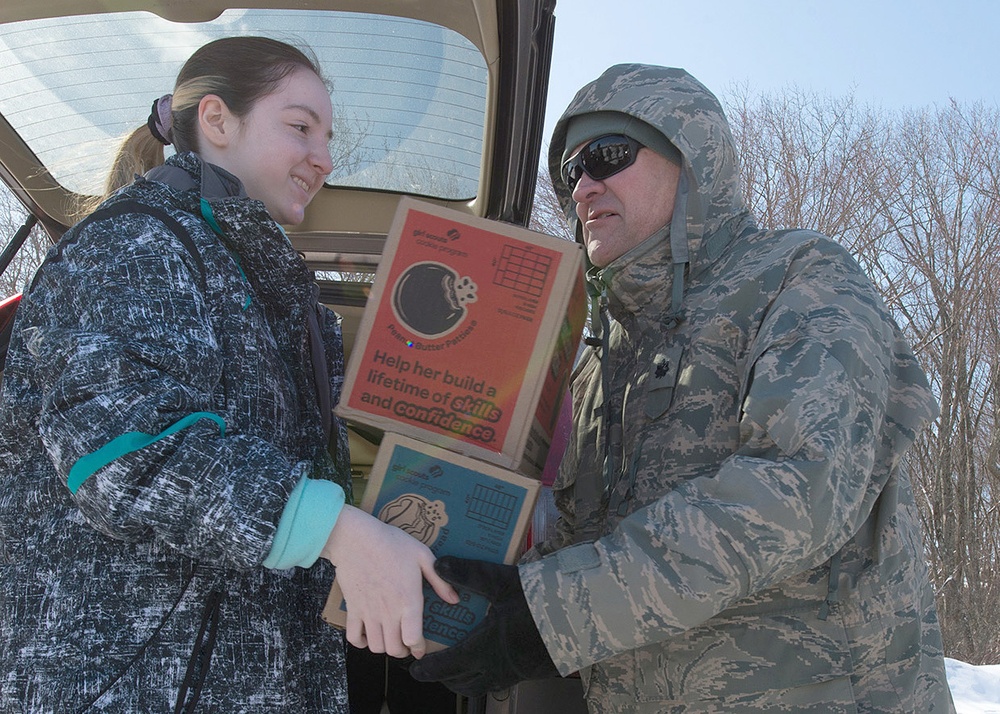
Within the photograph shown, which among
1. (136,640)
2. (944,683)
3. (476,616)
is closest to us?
(136,640)

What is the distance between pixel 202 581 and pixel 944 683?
1401mm

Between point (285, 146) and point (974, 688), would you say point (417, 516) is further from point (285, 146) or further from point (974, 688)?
point (974, 688)

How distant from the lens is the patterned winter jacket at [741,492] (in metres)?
1.54

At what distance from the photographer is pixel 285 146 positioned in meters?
1.92

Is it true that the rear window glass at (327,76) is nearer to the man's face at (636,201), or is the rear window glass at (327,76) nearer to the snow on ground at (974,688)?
the man's face at (636,201)

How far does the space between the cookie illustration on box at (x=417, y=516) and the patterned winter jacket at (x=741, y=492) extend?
0.17 meters

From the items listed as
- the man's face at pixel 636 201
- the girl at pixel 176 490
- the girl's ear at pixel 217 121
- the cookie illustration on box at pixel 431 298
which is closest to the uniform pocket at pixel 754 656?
the girl at pixel 176 490

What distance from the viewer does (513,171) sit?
2750mm

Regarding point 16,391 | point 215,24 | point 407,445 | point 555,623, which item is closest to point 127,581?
point 16,391

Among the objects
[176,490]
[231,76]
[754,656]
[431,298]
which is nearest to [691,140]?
[431,298]

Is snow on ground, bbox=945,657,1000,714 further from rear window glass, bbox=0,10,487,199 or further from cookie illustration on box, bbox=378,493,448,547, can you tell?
cookie illustration on box, bbox=378,493,448,547

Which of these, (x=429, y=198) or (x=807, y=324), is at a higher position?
(x=429, y=198)

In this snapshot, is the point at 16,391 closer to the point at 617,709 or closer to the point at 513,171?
the point at 617,709

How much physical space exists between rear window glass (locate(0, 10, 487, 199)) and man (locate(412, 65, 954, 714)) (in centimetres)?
60
